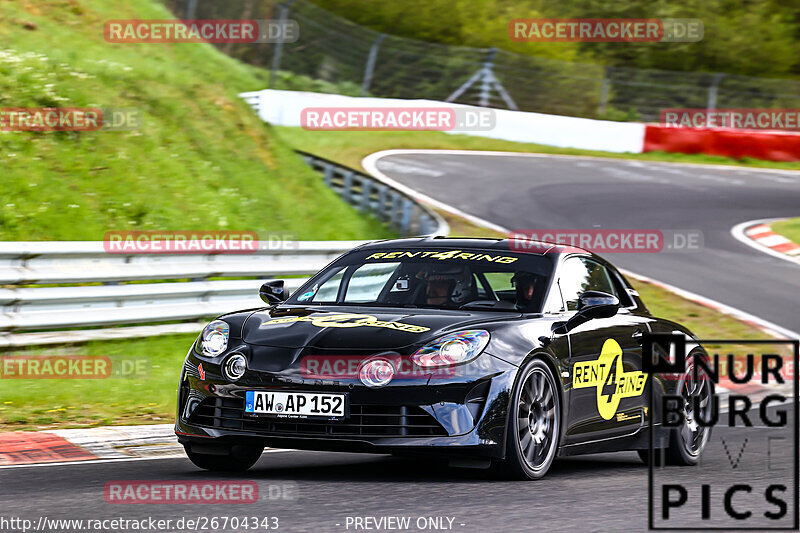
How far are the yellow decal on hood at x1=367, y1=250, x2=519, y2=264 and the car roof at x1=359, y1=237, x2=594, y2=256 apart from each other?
94 mm

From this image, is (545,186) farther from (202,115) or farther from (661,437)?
(661,437)

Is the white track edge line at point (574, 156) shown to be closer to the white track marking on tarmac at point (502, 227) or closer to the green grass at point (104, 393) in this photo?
the white track marking on tarmac at point (502, 227)

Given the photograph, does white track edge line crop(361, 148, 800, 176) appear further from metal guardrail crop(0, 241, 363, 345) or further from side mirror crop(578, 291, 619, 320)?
side mirror crop(578, 291, 619, 320)

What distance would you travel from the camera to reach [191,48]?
758 inches

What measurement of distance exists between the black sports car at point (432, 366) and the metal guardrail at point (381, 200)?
28.7 ft

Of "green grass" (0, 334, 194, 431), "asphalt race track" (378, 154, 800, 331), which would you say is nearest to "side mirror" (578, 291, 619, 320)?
"green grass" (0, 334, 194, 431)

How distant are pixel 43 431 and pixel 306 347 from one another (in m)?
2.60

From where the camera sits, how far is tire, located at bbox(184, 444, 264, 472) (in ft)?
22.2

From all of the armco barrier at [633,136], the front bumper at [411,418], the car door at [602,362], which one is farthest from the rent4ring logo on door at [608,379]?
the armco barrier at [633,136]

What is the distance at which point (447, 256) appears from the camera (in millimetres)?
7520

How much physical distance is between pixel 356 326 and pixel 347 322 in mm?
105

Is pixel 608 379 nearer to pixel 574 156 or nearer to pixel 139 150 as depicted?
pixel 139 150

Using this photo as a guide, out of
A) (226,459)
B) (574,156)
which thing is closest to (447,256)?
(226,459)

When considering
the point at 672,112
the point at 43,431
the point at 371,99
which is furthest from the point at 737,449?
the point at 672,112
